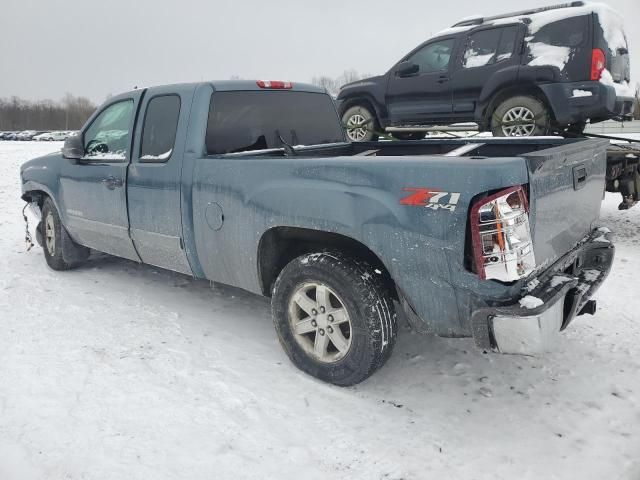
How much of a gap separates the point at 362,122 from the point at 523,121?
3029 millimetres

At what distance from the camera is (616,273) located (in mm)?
4930

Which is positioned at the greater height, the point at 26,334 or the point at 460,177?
the point at 460,177

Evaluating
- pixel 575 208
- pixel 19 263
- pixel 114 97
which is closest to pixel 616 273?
pixel 575 208

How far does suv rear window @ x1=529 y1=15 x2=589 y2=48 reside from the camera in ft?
22.3

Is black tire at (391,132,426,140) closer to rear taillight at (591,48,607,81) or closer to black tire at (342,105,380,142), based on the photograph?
black tire at (342,105,380,142)

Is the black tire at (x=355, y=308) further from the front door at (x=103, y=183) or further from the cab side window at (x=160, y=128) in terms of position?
the front door at (x=103, y=183)

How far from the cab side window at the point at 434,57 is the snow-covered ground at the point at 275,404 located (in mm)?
5251

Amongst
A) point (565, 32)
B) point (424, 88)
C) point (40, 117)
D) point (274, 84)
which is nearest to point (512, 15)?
Result: point (565, 32)

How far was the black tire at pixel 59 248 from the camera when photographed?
5191 mm

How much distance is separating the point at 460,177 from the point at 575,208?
1.08 meters

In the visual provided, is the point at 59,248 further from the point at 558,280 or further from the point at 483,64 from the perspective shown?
the point at 483,64

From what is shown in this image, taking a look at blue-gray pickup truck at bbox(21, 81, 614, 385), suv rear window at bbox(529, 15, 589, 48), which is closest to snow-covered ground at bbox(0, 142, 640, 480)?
blue-gray pickup truck at bbox(21, 81, 614, 385)

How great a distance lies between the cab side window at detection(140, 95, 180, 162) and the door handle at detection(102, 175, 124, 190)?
1.07ft

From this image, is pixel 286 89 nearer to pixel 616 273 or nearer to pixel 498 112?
pixel 616 273
